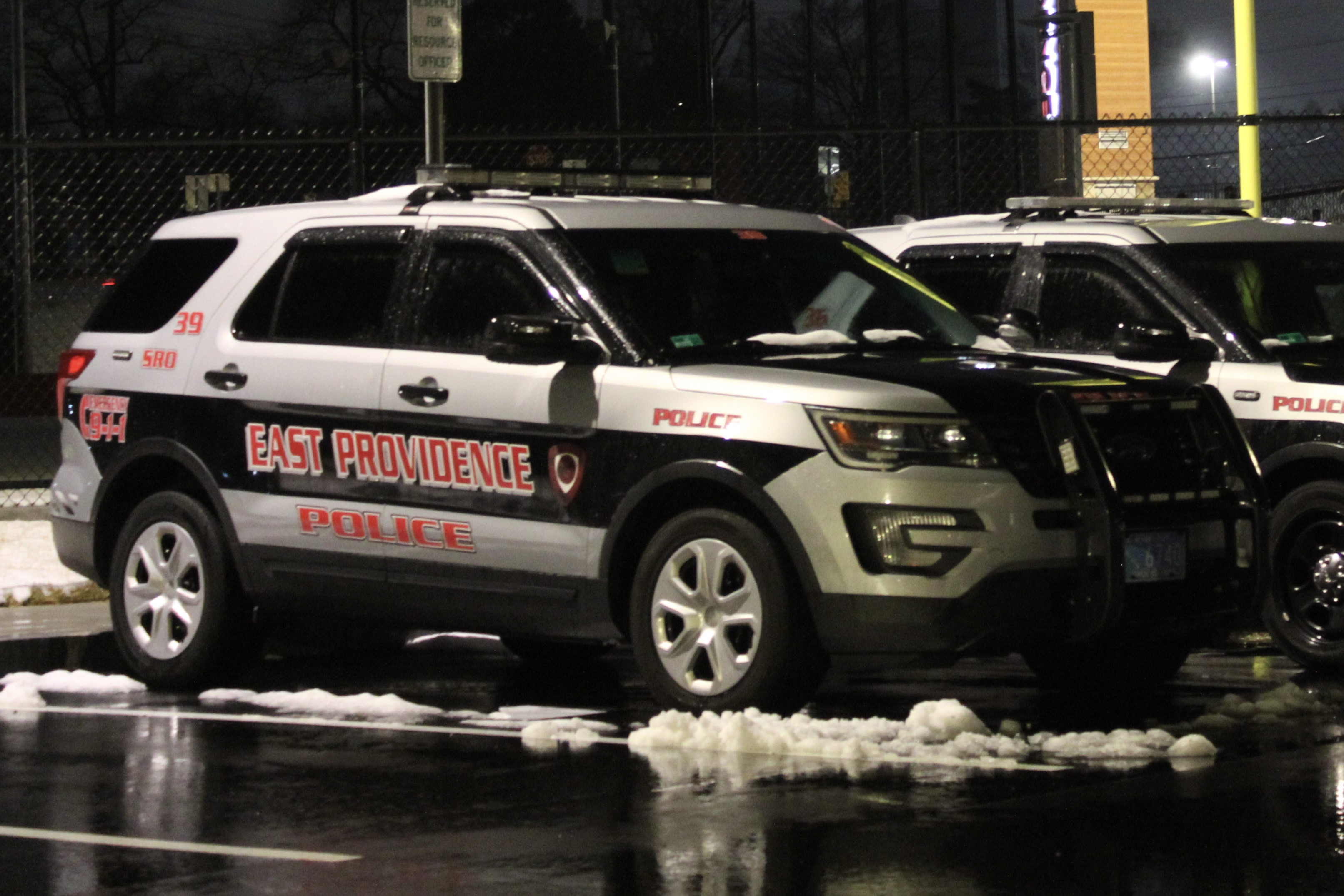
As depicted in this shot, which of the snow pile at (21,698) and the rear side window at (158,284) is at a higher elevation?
the rear side window at (158,284)

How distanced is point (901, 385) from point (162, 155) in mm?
21453

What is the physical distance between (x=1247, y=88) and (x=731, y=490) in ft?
40.7

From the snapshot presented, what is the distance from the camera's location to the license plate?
7.91 m

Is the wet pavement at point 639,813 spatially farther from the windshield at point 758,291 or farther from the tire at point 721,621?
the windshield at point 758,291

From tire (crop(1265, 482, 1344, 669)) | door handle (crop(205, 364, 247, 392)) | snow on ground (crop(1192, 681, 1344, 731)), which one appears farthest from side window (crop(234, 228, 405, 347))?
tire (crop(1265, 482, 1344, 669))

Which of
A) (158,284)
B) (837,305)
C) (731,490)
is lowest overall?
(731,490)

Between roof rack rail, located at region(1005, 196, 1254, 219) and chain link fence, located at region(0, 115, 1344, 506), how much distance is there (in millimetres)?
3817

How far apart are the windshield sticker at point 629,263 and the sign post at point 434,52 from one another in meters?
3.56

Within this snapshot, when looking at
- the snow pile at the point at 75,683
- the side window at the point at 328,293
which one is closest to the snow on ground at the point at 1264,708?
the side window at the point at 328,293

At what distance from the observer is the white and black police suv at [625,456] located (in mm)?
7754

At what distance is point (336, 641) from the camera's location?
1123cm

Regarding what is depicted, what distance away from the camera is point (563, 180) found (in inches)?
383

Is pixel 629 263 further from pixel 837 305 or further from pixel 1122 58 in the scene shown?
pixel 1122 58

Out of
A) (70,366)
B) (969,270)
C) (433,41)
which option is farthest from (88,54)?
(969,270)
